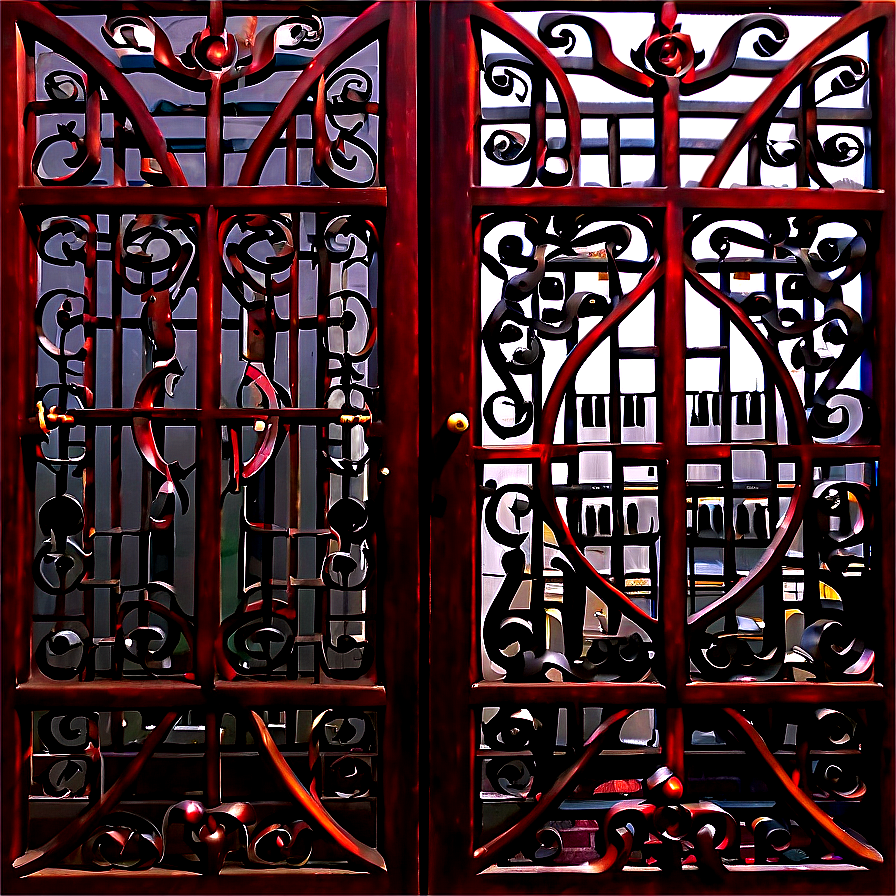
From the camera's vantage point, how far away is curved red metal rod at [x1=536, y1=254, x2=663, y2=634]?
1.30 metres

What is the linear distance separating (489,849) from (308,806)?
1.13 ft

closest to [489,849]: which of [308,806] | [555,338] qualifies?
[308,806]

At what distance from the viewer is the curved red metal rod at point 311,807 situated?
128 cm

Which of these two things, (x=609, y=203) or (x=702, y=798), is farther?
(x=702, y=798)

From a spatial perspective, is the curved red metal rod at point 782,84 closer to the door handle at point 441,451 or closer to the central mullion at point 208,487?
the door handle at point 441,451

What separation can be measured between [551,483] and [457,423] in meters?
0.21

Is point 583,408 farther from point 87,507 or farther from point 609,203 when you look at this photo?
point 87,507

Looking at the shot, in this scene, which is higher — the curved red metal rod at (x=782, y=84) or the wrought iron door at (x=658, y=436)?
the curved red metal rod at (x=782, y=84)

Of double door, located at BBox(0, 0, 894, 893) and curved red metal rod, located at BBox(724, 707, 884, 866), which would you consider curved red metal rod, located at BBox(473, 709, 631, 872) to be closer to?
double door, located at BBox(0, 0, 894, 893)

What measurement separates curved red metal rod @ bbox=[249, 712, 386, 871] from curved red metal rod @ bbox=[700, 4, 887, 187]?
1.32m

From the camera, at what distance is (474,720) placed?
4.26 feet

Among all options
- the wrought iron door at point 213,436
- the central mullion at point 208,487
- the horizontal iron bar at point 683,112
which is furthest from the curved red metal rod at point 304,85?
the horizontal iron bar at point 683,112

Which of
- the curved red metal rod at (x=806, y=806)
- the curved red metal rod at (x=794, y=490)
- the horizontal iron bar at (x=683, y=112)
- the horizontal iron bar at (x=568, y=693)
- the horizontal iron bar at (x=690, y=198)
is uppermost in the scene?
the horizontal iron bar at (x=683, y=112)

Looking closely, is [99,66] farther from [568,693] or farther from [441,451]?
[568,693]
